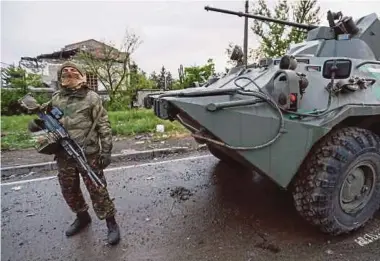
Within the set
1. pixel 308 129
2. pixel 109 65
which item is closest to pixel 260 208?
pixel 308 129

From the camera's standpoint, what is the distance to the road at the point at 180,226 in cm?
284

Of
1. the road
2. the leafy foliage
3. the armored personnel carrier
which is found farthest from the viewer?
the leafy foliage

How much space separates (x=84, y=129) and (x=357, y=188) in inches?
97.4

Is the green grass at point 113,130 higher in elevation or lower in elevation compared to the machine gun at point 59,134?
lower

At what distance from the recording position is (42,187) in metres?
4.59

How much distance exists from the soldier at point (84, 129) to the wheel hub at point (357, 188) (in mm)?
2049

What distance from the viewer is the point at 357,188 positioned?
307 centimetres

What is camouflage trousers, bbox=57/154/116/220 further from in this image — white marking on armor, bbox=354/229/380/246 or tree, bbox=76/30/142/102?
tree, bbox=76/30/142/102

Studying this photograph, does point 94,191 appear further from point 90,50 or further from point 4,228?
point 90,50

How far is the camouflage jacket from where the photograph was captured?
115 inches

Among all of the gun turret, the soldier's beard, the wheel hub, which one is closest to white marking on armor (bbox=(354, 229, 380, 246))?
the wheel hub

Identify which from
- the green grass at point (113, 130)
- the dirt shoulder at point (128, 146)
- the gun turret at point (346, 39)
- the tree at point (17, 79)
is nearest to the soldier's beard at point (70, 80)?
the gun turret at point (346, 39)

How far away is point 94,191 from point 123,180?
74.0 inches

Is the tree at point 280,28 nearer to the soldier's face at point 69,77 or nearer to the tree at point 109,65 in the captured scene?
the tree at point 109,65
